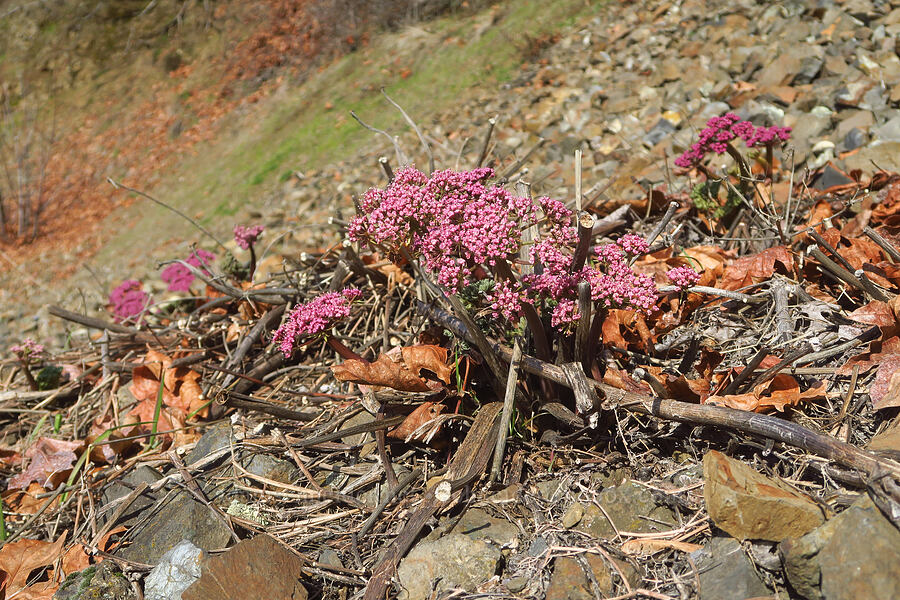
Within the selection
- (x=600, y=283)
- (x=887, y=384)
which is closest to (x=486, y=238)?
(x=600, y=283)

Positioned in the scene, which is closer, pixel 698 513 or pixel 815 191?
pixel 698 513

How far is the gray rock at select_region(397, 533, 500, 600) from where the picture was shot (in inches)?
65.5

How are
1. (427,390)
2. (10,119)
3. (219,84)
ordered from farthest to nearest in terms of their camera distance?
1. (10,119)
2. (219,84)
3. (427,390)

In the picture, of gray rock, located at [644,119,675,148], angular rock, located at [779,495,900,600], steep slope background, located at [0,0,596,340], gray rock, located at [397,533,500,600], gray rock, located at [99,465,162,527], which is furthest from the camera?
steep slope background, located at [0,0,596,340]

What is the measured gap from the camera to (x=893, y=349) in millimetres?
1850

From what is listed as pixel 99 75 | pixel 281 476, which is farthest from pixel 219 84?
pixel 281 476

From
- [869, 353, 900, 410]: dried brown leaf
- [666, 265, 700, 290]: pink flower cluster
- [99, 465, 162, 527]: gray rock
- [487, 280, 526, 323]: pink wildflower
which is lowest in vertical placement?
[869, 353, 900, 410]: dried brown leaf

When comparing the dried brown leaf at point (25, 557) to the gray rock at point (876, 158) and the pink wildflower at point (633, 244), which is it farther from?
the gray rock at point (876, 158)

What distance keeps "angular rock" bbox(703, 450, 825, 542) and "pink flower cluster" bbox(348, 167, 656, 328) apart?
48cm

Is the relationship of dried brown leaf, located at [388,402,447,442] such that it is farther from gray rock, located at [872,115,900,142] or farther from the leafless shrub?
the leafless shrub

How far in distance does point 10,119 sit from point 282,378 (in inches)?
502

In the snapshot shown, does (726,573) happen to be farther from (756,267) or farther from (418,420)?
(756,267)

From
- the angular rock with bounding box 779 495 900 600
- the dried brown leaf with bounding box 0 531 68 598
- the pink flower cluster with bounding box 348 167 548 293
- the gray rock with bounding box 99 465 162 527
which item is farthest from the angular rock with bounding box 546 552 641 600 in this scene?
the dried brown leaf with bounding box 0 531 68 598

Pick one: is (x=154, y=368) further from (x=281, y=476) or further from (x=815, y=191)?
(x=815, y=191)
